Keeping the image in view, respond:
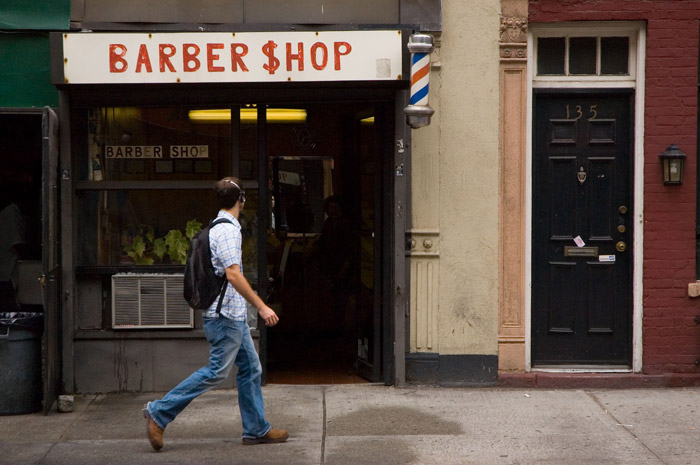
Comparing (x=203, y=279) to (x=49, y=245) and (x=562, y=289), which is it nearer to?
(x=49, y=245)

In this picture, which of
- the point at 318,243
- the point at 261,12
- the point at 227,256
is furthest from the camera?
the point at 318,243

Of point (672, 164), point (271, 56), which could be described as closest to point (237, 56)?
point (271, 56)

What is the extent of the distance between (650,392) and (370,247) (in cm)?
287

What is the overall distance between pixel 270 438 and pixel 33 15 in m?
4.26

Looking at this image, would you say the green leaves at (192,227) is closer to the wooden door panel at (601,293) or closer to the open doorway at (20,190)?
the open doorway at (20,190)

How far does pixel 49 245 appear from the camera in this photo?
7828 mm

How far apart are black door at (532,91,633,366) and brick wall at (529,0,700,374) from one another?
22 cm

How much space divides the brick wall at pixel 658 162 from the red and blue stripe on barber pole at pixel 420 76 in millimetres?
1279

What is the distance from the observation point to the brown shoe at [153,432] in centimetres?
666

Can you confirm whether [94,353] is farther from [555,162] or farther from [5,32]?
[555,162]

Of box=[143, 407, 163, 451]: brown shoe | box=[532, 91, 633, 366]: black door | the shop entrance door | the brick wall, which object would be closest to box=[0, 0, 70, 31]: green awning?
the shop entrance door

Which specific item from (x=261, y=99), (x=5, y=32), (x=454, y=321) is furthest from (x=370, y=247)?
(x=5, y=32)

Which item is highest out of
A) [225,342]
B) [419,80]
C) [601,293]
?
[419,80]

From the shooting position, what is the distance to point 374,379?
8758 mm
